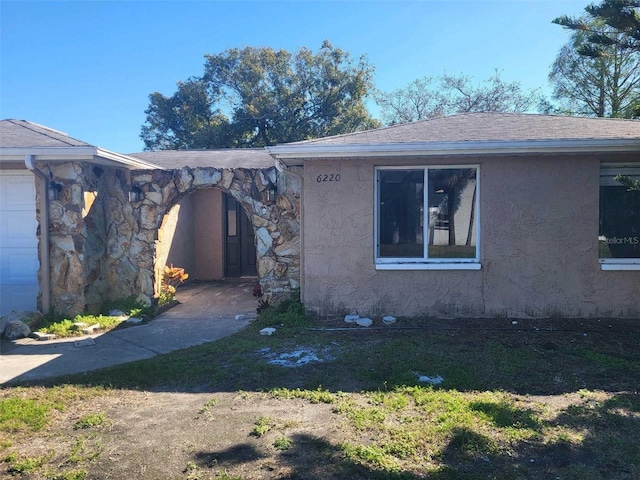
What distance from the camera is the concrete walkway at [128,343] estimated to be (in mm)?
5562

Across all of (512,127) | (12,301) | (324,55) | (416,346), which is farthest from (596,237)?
(324,55)

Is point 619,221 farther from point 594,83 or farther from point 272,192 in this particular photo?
point 594,83

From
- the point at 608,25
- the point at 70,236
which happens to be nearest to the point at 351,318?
the point at 70,236

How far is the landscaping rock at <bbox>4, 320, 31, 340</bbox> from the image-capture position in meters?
6.89

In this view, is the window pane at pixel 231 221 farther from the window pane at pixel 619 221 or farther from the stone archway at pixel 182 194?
the window pane at pixel 619 221

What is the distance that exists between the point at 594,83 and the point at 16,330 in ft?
78.2

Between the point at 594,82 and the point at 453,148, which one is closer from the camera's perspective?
the point at 453,148

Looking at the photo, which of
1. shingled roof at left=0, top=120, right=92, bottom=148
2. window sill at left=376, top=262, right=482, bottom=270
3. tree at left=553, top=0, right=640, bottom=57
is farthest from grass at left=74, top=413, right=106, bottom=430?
tree at left=553, top=0, right=640, bottom=57

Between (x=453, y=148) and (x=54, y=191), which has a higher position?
(x=453, y=148)

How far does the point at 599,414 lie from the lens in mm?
3951

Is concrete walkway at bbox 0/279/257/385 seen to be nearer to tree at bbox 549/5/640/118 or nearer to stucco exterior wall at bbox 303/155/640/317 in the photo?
stucco exterior wall at bbox 303/155/640/317

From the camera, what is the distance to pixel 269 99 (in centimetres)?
2392

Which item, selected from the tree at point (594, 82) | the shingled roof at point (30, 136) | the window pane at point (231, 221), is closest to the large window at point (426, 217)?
the shingled roof at point (30, 136)

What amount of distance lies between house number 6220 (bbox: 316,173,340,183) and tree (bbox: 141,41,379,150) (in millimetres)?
16775
